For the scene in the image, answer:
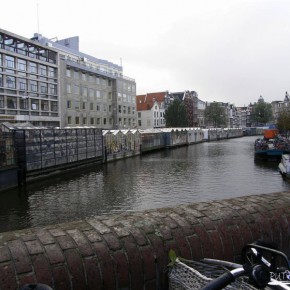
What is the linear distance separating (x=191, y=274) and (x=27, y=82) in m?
48.1

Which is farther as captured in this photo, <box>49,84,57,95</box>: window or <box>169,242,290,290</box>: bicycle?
<box>49,84,57,95</box>: window

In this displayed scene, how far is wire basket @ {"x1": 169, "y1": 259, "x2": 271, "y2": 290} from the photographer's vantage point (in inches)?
84.1

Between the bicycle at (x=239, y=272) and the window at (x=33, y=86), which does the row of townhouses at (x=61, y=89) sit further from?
the bicycle at (x=239, y=272)

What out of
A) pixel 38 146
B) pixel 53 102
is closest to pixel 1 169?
pixel 38 146

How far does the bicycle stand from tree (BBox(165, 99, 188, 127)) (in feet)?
280

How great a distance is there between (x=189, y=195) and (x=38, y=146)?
39.1ft

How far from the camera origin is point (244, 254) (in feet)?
8.12

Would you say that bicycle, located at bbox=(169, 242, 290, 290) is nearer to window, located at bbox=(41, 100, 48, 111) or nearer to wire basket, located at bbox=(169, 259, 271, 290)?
wire basket, located at bbox=(169, 259, 271, 290)

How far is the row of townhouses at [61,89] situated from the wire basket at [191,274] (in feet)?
138

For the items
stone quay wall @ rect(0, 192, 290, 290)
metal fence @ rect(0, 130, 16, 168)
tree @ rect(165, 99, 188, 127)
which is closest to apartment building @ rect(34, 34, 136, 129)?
tree @ rect(165, 99, 188, 127)

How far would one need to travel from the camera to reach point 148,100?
94312 millimetres

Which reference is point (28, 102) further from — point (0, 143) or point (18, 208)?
point (18, 208)

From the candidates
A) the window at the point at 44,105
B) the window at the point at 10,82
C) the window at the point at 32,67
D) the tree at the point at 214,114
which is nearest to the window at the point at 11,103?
the window at the point at 10,82

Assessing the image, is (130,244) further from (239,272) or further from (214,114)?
(214,114)
